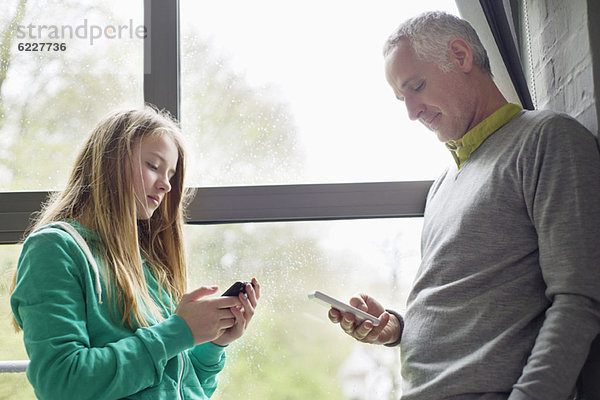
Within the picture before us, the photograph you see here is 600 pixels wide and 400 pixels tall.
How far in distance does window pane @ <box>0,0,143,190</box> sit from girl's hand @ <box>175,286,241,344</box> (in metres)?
0.79

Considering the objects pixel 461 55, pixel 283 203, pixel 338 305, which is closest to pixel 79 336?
pixel 338 305

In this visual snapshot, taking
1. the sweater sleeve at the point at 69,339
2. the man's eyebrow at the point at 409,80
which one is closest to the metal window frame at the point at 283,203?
the man's eyebrow at the point at 409,80

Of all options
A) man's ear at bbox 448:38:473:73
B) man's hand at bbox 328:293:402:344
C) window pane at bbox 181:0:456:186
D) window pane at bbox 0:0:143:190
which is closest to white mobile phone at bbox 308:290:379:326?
man's hand at bbox 328:293:402:344

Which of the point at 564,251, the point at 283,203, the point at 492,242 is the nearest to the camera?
the point at 564,251

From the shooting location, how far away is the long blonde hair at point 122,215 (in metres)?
1.40

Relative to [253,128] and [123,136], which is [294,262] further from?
[123,136]

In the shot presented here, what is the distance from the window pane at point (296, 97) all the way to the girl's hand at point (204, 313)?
1.88 feet

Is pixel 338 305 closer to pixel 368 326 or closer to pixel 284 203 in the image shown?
pixel 368 326

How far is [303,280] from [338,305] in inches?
→ 17.9

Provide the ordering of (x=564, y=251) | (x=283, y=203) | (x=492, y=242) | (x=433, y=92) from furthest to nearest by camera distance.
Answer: (x=283, y=203) < (x=433, y=92) < (x=492, y=242) < (x=564, y=251)

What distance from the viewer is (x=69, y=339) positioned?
122 cm

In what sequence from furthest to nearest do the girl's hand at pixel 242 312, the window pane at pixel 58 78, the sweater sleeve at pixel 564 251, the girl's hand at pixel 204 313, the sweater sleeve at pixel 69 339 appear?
1. the window pane at pixel 58 78
2. the girl's hand at pixel 242 312
3. the girl's hand at pixel 204 313
4. the sweater sleeve at pixel 69 339
5. the sweater sleeve at pixel 564 251

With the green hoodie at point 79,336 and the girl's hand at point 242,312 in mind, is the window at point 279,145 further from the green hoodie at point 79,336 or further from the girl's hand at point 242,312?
the green hoodie at point 79,336

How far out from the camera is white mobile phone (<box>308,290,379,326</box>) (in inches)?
54.6
